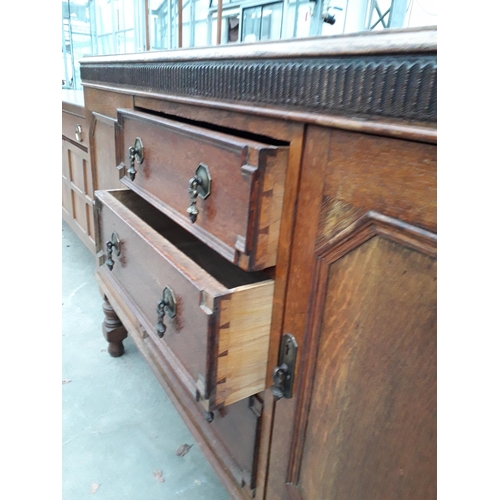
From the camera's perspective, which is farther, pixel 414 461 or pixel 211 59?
pixel 211 59

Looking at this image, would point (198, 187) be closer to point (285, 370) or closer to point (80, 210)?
point (285, 370)

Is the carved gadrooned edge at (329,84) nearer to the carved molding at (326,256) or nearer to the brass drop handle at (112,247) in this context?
the carved molding at (326,256)

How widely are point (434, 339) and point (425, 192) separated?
120 mm

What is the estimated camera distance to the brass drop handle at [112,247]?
2.37 feet

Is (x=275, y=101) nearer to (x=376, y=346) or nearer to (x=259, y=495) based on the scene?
(x=376, y=346)

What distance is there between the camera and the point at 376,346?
38cm

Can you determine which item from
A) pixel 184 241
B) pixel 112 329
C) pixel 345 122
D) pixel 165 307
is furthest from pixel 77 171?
pixel 345 122

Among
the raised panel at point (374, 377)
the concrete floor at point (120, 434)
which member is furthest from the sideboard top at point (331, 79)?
the concrete floor at point (120, 434)

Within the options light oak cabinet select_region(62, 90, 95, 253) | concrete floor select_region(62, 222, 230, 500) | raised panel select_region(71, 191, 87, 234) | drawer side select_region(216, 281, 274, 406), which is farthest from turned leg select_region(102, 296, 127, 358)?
drawer side select_region(216, 281, 274, 406)

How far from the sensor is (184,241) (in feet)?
2.88

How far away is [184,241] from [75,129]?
2.95 feet

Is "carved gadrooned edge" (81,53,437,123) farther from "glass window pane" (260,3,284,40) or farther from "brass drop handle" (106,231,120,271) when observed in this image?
"glass window pane" (260,3,284,40)

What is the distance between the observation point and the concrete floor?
85cm
